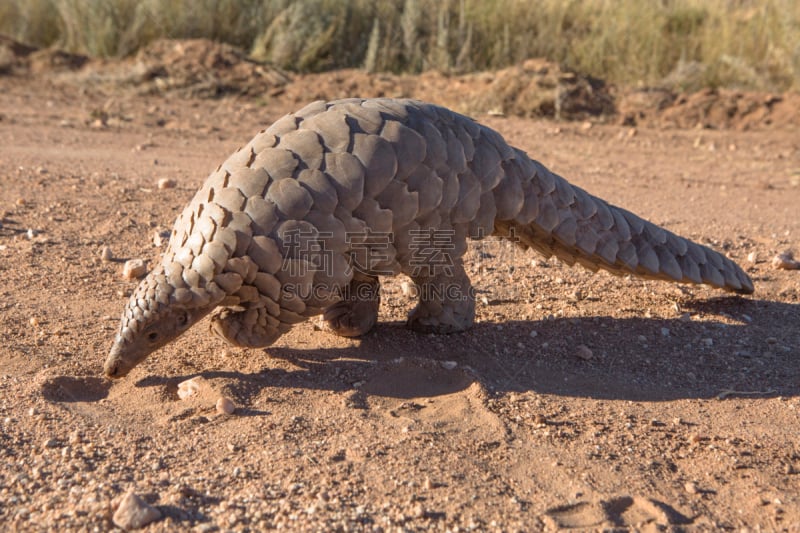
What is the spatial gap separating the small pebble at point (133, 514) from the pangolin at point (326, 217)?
0.90m

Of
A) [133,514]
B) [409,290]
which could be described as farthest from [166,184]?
[133,514]

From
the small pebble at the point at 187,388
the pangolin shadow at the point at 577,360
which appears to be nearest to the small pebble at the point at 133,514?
the small pebble at the point at 187,388

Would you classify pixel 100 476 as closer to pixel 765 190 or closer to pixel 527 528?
pixel 527 528

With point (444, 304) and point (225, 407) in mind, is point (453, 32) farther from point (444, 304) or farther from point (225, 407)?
point (225, 407)

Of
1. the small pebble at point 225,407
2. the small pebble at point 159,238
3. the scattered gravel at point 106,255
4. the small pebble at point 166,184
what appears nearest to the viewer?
the small pebble at point 225,407

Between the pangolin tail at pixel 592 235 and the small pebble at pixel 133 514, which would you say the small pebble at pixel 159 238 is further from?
the small pebble at pixel 133 514

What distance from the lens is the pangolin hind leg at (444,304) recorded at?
454 cm

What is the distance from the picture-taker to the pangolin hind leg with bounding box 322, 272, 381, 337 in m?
4.43

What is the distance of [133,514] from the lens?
297 cm

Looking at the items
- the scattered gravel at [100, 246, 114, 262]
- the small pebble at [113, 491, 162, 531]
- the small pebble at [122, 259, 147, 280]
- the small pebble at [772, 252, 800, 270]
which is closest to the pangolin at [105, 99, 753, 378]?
the small pebble at [113, 491, 162, 531]

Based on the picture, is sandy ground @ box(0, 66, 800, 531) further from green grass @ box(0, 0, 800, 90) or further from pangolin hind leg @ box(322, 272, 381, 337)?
green grass @ box(0, 0, 800, 90)

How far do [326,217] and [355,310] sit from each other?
0.89 m

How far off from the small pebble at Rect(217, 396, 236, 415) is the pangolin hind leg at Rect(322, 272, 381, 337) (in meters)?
0.79

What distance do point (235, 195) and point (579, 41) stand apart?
9815 mm
